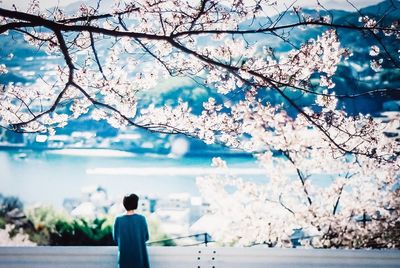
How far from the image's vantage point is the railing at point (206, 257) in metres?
3.14

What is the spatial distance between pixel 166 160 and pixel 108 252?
7469 mm

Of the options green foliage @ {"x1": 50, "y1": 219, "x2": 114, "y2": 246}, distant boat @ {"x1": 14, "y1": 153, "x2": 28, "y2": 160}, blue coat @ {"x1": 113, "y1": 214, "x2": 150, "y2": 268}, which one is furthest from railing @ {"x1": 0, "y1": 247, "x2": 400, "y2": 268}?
distant boat @ {"x1": 14, "y1": 153, "x2": 28, "y2": 160}

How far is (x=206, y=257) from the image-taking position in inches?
126

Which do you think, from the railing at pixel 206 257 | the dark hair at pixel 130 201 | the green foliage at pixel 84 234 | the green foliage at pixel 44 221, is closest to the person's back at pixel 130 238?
the dark hair at pixel 130 201

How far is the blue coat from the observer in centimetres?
288

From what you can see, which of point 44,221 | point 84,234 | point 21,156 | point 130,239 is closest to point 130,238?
point 130,239

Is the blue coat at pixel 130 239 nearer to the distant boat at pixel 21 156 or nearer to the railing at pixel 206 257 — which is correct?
the railing at pixel 206 257

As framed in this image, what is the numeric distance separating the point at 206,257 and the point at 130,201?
2.77 ft

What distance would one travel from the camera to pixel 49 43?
11.6 ft

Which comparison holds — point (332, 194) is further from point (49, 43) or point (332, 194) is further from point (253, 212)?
point (49, 43)

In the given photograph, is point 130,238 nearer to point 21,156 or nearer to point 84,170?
point 84,170

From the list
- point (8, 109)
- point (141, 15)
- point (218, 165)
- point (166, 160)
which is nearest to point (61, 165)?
point (166, 160)

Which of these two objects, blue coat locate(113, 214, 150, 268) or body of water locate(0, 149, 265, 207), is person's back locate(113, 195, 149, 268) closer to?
blue coat locate(113, 214, 150, 268)

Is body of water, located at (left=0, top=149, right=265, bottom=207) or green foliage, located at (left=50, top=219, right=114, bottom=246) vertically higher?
body of water, located at (left=0, top=149, right=265, bottom=207)
